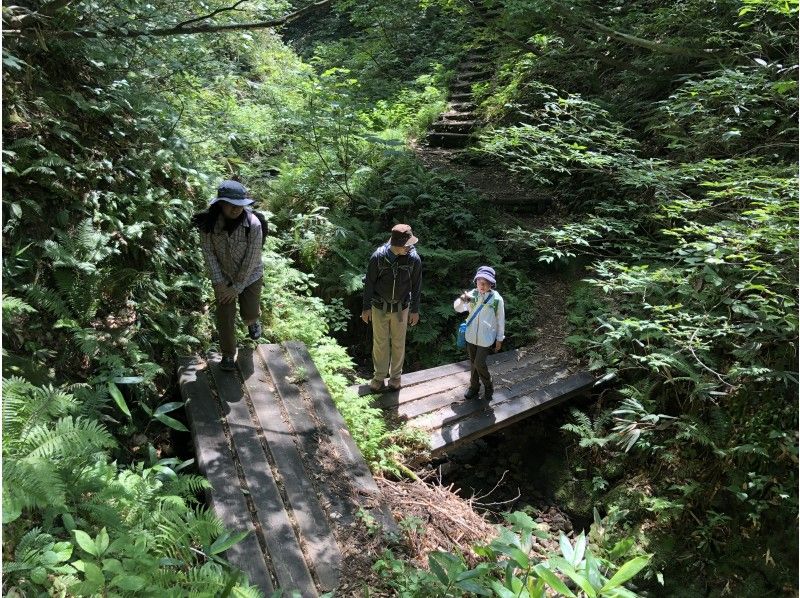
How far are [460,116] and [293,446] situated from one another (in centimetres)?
1212

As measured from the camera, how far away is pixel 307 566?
3.97m

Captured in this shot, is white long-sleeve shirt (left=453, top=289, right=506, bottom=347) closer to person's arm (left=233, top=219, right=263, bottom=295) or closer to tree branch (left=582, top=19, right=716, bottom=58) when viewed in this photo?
person's arm (left=233, top=219, right=263, bottom=295)

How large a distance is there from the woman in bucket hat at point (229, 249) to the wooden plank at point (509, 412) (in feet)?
8.83

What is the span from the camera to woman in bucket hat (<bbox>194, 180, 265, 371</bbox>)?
17.3ft

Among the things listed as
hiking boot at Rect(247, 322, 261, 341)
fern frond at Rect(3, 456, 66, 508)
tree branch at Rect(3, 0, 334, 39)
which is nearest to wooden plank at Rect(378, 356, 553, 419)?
hiking boot at Rect(247, 322, 261, 341)

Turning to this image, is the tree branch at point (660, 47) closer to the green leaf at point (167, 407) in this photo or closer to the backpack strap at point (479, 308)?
the backpack strap at point (479, 308)

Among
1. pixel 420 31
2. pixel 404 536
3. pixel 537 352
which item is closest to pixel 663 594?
pixel 404 536

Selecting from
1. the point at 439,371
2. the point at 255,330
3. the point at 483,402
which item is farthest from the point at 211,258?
the point at 483,402

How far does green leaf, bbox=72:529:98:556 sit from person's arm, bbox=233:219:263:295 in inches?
114

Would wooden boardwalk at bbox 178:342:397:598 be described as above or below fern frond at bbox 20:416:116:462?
below

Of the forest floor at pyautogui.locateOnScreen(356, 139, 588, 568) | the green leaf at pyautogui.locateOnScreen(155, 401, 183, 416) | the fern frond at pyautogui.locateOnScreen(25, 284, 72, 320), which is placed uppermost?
the fern frond at pyautogui.locateOnScreen(25, 284, 72, 320)

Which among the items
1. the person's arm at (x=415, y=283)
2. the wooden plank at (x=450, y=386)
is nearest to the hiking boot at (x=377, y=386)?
the wooden plank at (x=450, y=386)

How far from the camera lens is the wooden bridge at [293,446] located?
4.04m

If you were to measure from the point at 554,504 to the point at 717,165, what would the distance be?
16.3 ft
